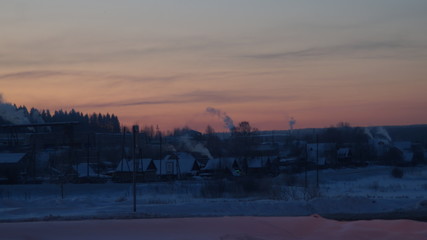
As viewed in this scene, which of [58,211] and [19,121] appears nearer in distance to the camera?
[58,211]

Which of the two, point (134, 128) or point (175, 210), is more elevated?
point (134, 128)

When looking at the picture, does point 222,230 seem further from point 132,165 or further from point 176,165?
point 176,165

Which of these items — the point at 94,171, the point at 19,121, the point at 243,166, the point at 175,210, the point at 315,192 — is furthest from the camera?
the point at 19,121

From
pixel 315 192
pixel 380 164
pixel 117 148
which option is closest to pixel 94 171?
pixel 117 148

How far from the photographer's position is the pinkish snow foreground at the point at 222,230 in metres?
4.79

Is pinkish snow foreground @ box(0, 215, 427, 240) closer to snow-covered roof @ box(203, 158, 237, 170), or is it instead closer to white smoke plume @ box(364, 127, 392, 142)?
snow-covered roof @ box(203, 158, 237, 170)

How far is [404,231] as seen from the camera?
4820mm

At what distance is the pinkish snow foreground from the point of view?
4789 millimetres

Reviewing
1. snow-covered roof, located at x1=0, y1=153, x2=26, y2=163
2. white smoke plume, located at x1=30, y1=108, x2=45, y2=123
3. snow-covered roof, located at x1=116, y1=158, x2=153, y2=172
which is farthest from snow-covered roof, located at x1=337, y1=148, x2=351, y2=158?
snow-covered roof, located at x1=0, y1=153, x2=26, y2=163

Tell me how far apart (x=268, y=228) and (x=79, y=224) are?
184cm

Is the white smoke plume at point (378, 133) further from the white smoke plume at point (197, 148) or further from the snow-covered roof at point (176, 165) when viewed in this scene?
the snow-covered roof at point (176, 165)

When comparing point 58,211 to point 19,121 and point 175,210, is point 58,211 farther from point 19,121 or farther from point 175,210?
point 19,121

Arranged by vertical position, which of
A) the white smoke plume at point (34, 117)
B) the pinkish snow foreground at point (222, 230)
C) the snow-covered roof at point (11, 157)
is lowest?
the snow-covered roof at point (11, 157)

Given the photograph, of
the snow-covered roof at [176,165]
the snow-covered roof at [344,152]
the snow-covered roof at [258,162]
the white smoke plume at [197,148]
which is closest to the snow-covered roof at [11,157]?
the snow-covered roof at [176,165]
